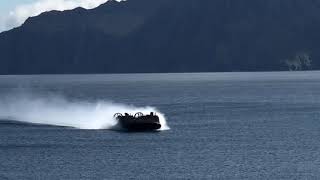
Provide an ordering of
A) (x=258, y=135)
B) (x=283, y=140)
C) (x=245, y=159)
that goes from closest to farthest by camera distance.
Result: (x=245, y=159) < (x=283, y=140) < (x=258, y=135)

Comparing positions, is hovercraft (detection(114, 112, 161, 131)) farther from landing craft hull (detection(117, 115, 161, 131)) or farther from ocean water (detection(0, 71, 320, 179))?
ocean water (detection(0, 71, 320, 179))

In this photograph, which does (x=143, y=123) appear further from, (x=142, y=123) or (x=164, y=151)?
(x=164, y=151)

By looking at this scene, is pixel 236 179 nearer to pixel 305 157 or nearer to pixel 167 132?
pixel 305 157

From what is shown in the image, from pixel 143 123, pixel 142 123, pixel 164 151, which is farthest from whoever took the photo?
pixel 142 123

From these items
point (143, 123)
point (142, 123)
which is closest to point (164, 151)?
point (143, 123)

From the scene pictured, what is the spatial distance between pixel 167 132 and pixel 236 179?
59808 mm

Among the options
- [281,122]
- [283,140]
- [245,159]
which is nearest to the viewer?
[245,159]

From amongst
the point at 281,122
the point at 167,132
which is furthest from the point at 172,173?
the point at 281,122

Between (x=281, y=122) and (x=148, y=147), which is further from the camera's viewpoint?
(x=281, y=122)

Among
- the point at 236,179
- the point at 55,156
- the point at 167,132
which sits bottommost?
the point at 236,179

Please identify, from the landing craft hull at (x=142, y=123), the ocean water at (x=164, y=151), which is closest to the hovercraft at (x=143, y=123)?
the landing craft hull at (x=142, y=123)

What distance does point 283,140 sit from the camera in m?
157

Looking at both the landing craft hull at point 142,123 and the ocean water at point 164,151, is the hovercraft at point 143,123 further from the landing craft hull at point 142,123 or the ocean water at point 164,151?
the ocean water at point 164,151

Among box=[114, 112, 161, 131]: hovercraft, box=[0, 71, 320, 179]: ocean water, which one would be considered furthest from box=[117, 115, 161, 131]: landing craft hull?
box=[0, 71, 320, 179]: ocean water
